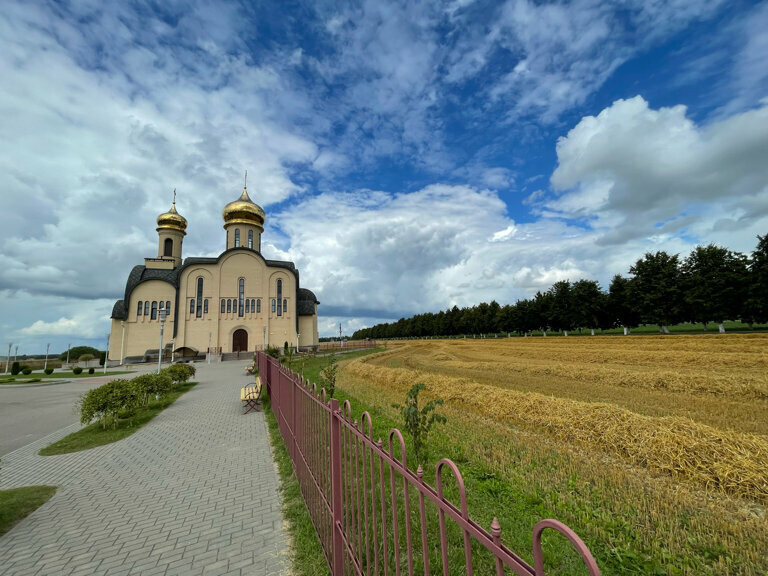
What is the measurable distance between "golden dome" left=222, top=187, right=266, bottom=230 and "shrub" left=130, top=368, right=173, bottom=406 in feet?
118

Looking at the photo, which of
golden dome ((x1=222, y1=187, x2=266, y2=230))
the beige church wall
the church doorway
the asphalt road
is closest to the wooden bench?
the asphalt road

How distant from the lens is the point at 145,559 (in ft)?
11.4

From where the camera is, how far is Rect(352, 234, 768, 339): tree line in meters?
29.0

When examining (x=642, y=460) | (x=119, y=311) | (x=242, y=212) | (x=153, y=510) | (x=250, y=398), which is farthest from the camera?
(x=242, y=212)

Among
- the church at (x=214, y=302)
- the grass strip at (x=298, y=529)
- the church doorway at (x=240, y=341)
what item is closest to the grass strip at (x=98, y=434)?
the grass strip at (x=298, y=529)

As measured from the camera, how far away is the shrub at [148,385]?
31.5 ft

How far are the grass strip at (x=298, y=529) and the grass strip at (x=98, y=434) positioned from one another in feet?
15.2

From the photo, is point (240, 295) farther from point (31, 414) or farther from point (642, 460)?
point (642, 460)

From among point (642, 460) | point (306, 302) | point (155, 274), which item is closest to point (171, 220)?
point (155, 274)

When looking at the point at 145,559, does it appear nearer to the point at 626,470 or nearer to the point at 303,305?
the point at 626,470

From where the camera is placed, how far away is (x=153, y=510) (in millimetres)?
4465

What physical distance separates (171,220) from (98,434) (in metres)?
43.8

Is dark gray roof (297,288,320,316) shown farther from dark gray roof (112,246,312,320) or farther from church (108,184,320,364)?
dark gray roof (112,246,312,320)

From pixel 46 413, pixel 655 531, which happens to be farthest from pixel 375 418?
pixel 46 413
